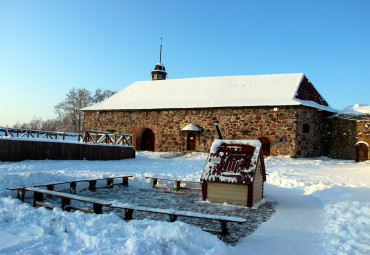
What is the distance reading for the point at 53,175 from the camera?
9.41 m

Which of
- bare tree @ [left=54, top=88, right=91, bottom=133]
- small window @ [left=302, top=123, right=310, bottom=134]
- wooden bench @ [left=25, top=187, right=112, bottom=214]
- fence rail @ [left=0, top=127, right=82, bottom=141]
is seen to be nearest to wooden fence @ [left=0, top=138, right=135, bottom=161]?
fence rail @ [left=0, top=127, right=82, bottom=141]

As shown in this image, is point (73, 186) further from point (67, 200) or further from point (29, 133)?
point (29, 133)

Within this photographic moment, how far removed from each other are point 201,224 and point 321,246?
211cm

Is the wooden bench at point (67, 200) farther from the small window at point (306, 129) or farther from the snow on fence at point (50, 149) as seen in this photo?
the small window at point (306, 129)

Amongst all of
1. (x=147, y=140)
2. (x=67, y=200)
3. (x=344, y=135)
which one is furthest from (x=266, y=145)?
(x=67, y=200)

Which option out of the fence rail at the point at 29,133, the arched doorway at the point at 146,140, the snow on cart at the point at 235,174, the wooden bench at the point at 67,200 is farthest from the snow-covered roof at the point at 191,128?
the wooden bench at the point at 67,200

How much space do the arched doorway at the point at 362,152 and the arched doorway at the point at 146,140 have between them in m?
13.5

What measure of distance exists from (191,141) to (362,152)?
1054 cm

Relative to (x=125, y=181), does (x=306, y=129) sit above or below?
above

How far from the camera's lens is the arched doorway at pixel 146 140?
78.4ft

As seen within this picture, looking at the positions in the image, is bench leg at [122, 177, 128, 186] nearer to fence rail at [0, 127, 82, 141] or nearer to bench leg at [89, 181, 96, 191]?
bench leg at [89, 181, 96, 191]

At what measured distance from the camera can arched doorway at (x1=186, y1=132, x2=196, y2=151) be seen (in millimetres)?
22091

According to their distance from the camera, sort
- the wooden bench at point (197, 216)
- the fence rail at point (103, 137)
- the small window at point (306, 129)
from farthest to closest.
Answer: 1. the small window at point (306, 129)
2. the fence rail at point (103, 137)
3. the wooden bench at point (197, 216)

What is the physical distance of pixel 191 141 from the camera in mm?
22203
